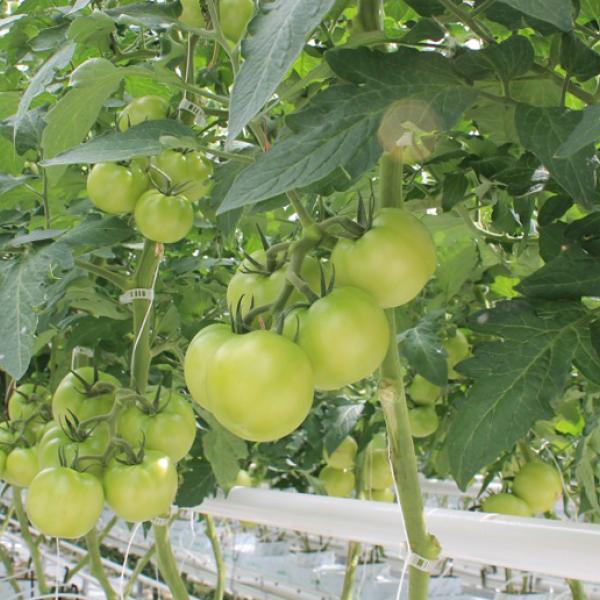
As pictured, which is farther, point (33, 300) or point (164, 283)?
point (164, 283)

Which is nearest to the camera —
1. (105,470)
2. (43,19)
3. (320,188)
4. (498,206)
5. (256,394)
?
(256,394)

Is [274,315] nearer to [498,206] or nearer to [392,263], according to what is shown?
[392,263]

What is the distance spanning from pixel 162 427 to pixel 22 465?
38 cm

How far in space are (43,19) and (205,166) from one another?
0.46 metres

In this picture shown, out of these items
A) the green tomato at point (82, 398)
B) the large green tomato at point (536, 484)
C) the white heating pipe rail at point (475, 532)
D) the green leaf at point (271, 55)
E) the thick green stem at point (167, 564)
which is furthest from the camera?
the large green tomato at point (536, 484)

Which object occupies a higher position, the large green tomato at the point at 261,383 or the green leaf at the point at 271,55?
the green leaf at the point at 271,55

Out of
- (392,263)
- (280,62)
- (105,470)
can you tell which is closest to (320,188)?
(392,263)

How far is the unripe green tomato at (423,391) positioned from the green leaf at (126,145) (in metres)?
0.77

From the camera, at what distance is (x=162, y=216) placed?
864mm

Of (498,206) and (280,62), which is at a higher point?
(280,62)

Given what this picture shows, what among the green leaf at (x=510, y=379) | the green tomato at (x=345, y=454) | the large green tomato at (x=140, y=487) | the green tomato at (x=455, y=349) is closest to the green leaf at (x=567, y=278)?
the green leaf at (x=510, y=379)

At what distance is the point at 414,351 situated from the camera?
34.1 inches

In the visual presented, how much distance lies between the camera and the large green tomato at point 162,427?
923 millimetres

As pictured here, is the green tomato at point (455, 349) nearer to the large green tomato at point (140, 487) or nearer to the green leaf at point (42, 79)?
the large green tomato at point (140, 487)
